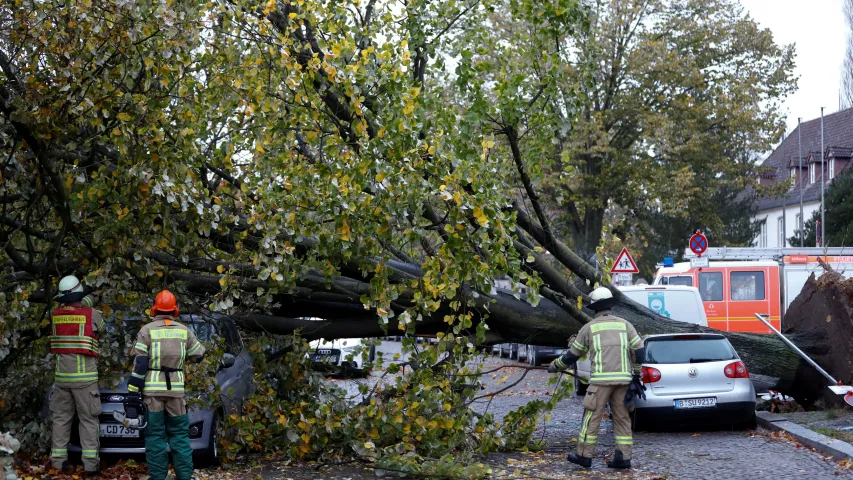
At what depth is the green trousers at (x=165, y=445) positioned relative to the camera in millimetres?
8328

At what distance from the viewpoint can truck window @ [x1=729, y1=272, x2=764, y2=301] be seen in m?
24.8

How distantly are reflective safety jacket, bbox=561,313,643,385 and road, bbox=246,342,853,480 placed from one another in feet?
2.69

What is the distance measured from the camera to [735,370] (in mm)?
12430

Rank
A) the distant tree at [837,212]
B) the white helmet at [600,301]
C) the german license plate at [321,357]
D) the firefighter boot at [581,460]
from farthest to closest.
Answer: the distant tree at [837,212]
the german license plate at [321,357]
the white helmet at [600,301]
the firefighter boot at [581,460]

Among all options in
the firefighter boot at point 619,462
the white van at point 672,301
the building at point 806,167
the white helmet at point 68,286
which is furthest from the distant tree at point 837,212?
the white helmet at point 68,286

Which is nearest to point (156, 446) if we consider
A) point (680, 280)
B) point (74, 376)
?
point (74, 376)

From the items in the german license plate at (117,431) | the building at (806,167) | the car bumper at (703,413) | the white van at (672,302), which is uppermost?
the building at (806,167)

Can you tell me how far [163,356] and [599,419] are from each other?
4.20 m

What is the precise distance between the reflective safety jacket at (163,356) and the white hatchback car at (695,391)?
6.14 m

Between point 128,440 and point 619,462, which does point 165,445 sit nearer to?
point 128,440

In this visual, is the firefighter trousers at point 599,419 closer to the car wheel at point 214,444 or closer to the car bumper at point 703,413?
the car bumper at point 703,413

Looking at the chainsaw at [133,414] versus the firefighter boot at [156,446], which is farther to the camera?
the chainsaw at [133,414]

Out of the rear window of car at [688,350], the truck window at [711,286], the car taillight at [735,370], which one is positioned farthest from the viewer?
the truck window at [711,286]

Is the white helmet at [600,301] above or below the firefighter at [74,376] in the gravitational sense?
above
